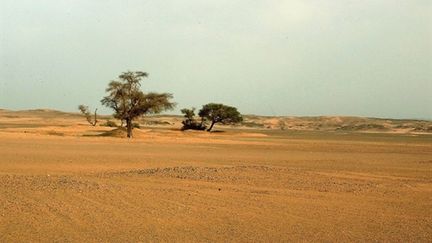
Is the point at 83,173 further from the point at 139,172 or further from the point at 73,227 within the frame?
the point at 73,227

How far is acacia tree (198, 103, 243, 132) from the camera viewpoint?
74.1 m

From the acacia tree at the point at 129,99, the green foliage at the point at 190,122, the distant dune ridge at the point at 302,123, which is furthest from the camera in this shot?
the distant dune ridge at the point at 302,123

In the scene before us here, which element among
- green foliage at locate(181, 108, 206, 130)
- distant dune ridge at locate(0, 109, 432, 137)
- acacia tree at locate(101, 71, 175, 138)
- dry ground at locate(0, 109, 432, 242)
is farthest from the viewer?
distant dune ridge at locate(0, 109, 432, 137)

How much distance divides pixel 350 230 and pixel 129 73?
41.8 meters

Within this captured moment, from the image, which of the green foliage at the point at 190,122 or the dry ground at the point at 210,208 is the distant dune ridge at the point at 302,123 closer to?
the green foliage at the point at 190,122

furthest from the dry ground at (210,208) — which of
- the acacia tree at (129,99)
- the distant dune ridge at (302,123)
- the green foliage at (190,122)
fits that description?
the distant dune ridge at (302,123)

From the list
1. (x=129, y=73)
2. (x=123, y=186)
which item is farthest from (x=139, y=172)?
(x=129, y=73)

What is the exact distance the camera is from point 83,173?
15367mm

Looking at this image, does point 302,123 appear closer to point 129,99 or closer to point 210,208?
point 129,99

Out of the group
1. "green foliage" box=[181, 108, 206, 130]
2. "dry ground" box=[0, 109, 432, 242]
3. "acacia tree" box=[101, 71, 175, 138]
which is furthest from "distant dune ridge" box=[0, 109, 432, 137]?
"dry ground" box=[0, 109, 432, 242]

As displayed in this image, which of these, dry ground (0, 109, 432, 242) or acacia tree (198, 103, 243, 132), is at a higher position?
acacia tree (198, 103, 243, 132)

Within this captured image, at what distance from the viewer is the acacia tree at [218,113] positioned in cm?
7406

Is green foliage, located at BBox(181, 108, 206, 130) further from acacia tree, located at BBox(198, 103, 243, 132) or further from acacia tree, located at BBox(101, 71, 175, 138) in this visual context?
acacia tree, located at BBox(101, 71, 175, 138)

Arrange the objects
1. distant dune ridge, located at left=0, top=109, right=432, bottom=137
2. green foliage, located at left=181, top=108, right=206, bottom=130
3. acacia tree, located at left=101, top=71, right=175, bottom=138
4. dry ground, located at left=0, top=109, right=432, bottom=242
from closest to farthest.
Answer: dry ground, located at left=0, top=109, right=432, bottom=242 < acacia tree, located at left=101, top=71, right=175, bottom=138 < green foliage, located at left=181, top=108, right=206, bottom=130 < distant dune ridge, located at left=0, top=109, right=432, bottom=137
